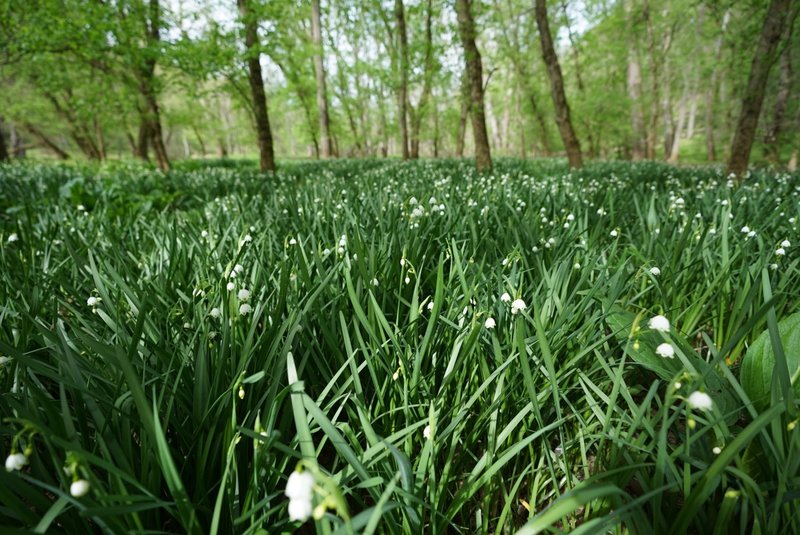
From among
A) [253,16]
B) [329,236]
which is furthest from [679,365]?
[253,16]

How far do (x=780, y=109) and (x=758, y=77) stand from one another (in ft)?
19.9

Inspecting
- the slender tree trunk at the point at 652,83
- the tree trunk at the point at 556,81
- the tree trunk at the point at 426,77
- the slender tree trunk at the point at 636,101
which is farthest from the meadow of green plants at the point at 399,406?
the slender tree trunk at the point at 652,83

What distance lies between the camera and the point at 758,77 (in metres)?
5.09

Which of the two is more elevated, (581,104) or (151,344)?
(581,104)

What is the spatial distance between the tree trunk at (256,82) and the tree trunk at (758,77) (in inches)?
293

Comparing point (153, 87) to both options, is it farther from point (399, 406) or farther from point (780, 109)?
point (780, 109)

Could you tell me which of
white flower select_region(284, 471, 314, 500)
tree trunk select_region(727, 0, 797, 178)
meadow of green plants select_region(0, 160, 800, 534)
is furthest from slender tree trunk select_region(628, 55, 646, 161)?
white flower select_region(284, 471, 314, 500)

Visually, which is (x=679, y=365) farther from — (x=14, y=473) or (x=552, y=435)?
(x=14, y=473)

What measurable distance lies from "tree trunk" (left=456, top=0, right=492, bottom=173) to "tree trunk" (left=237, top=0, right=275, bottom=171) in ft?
11.8

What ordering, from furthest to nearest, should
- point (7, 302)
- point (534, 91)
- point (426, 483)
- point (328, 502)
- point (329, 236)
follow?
point (534, 91) < point (329, 236) < point (7, 302) < point (426, 483) < point (328, 502)

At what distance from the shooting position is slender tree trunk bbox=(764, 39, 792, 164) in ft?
30.1

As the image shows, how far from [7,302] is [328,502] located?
68.7 inches

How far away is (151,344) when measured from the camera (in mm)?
1157

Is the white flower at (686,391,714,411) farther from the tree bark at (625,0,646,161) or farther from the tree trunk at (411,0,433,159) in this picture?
the tree bark at (625,0,646,161)
